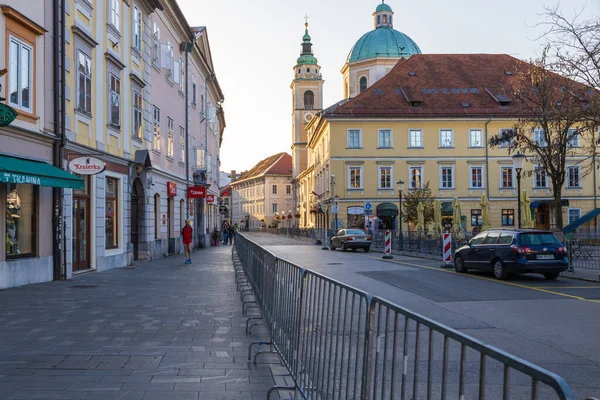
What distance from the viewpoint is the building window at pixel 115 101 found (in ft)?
69.5

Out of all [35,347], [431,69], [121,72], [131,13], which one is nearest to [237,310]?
[35,347]

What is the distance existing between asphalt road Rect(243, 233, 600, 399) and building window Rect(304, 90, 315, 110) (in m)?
77.8

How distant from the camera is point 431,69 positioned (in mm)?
60562

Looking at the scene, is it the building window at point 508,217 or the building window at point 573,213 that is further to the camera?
the building window at point 508,217

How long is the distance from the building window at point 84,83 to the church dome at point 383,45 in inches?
2294

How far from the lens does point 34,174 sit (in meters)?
13.9

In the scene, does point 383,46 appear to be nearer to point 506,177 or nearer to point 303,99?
point 303,99

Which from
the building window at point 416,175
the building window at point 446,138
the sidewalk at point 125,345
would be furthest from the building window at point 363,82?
the sidewalk at point 125,345

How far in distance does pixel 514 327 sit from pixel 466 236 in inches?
681

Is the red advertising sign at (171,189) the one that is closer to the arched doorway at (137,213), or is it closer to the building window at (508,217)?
the arched doorway at (137,213)

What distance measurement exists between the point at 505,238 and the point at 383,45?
2326 inches

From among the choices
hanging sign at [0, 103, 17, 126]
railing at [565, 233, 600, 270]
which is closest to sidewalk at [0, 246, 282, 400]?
hanging sign at [0, 103, 17, 126]

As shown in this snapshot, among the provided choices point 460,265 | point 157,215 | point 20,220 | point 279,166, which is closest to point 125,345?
point 20,220

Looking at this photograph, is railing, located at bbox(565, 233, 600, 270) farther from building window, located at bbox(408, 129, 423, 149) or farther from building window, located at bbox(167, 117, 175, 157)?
building window, located at bbox(408, 129, 423, 149)
